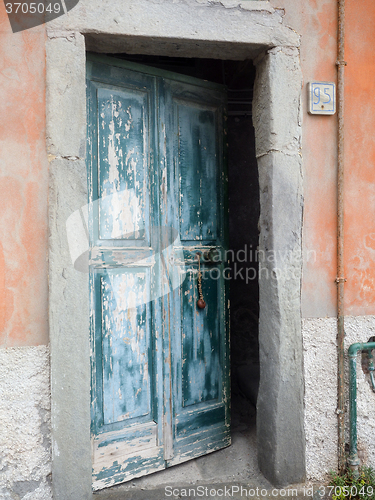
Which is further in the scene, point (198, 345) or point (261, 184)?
point (198, 345)

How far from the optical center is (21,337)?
Answer: 6.20ft

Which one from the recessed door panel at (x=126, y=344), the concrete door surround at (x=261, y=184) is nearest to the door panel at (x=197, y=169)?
the concrete door surround at (x=261, y=184)

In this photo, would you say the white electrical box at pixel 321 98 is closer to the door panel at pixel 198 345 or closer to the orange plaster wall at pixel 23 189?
the door panel at pixel 198 345

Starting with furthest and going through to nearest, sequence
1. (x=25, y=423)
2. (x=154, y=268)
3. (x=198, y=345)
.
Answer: (x=198, y=345) → (x=154, y=268) → (x=25, y=423)

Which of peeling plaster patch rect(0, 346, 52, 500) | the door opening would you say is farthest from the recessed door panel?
the door opening

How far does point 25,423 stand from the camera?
188 cm

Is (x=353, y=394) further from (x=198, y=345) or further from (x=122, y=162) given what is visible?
(x=122, y=162)

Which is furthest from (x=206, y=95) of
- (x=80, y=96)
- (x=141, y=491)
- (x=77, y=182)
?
(x=141, y=491)

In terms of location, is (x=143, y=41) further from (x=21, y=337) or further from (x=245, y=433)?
(x=245, y=433)

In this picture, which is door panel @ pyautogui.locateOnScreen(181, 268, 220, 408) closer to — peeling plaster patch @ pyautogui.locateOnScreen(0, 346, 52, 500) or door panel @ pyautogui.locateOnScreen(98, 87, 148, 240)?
door panel @ pyautogui.locateOnScreen(98, 87, 148, 240)

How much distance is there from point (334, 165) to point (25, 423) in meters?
2.27

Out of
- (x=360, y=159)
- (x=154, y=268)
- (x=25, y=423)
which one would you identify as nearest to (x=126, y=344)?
(x=154, y=268)

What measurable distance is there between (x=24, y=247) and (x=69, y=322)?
0.45 metres

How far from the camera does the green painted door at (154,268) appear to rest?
7.15ft
